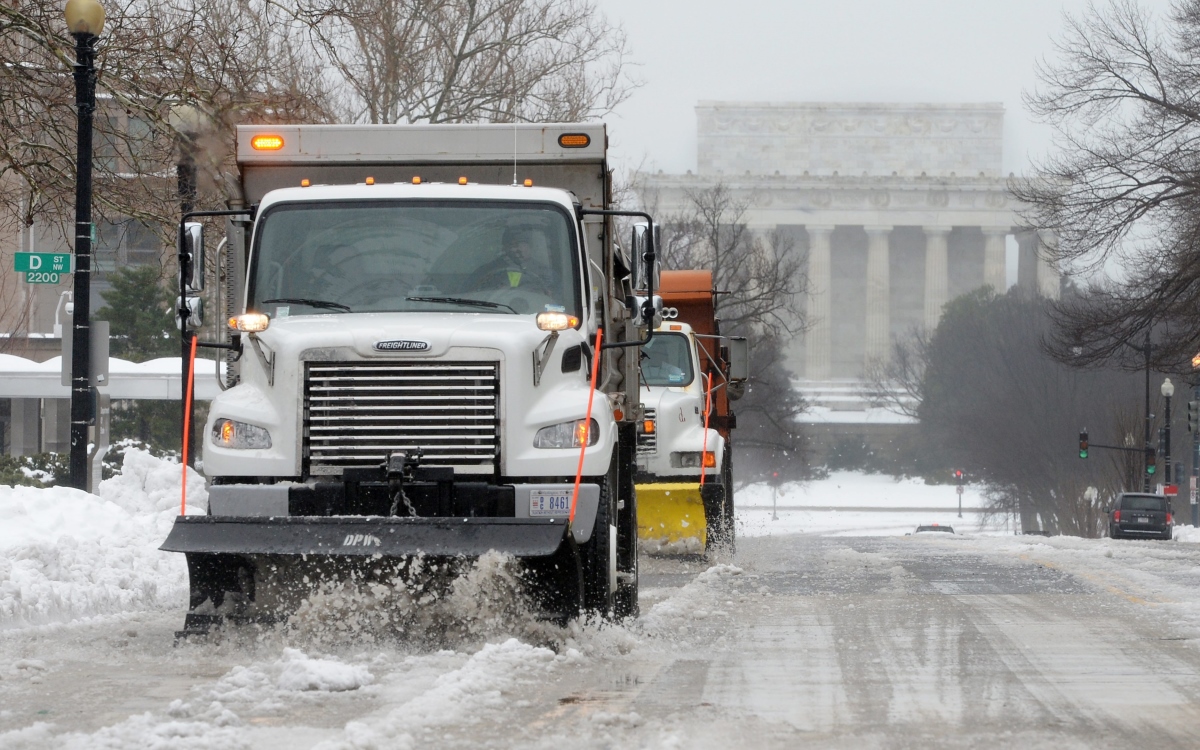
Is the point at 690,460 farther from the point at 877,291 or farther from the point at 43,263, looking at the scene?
the point at 877,291

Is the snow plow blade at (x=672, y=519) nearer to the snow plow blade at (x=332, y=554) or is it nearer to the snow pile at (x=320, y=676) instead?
the snow plow blade at (x=332, y=554)

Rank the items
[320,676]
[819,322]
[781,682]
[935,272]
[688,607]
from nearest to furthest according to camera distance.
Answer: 1. [320,676]
2. [781,682]
3. [688,607]
4. [819,322]
5. [935,272]

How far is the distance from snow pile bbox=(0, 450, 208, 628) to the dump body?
17.3ft

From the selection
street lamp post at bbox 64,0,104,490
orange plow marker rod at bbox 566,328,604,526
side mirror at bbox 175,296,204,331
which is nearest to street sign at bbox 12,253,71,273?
street lamp post at bbox 64,0,104,490

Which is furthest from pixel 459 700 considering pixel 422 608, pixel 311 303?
pixel 311 303

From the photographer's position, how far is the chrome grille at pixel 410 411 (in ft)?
32.3

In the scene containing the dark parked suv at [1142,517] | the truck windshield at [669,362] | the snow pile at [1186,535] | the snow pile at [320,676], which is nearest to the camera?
the snow pile at [320,676]

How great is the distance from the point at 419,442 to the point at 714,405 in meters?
12.0

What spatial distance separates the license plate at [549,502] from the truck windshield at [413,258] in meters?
1.29

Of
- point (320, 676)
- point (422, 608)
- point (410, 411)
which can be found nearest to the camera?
point (320, 676)

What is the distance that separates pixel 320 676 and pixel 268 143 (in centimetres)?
477

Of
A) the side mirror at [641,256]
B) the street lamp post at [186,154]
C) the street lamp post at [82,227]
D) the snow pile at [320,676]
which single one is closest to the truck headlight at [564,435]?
the side mirror at [641,256]

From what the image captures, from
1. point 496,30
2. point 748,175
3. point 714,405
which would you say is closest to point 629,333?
point 714,405

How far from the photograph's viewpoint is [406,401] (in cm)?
984
